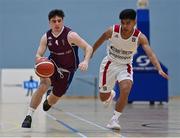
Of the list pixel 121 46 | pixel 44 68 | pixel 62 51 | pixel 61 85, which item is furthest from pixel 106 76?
pixel 44 68

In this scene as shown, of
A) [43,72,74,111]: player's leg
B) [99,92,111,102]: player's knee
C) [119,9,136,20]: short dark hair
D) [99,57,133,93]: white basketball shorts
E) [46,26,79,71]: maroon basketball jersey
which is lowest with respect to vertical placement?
[99,92,111,102]: player's knee

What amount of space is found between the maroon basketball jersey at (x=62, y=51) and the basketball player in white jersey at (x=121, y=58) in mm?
431

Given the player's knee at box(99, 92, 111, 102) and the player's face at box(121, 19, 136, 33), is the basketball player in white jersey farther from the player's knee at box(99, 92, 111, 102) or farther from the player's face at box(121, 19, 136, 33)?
the player's knee at box(99, 92, 111, 102)

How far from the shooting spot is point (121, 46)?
26.8 feet

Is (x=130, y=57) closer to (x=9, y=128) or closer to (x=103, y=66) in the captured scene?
(x=103, y=66)

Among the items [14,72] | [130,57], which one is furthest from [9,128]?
[14,72]

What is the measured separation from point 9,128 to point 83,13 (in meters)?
13.4

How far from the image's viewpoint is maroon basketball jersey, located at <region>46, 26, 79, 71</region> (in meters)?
7.95

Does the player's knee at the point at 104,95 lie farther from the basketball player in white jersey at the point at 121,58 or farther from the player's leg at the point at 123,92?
the player's leg at the point at 123,92

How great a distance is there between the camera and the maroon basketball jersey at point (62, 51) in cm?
795

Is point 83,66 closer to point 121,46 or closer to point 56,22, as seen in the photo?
point 56,22

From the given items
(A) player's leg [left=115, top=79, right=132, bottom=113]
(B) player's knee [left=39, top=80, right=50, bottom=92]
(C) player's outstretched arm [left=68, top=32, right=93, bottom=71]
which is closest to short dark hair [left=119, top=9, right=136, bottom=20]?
(C) player's outstretched arm [left=68, top=32, right=93, bottom=71]

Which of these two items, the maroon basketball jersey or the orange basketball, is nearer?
the orange basketball

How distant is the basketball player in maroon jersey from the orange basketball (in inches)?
5.6
